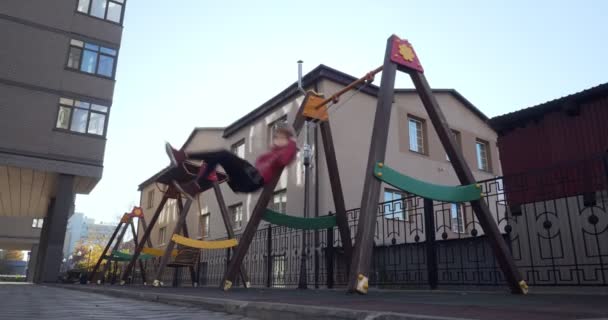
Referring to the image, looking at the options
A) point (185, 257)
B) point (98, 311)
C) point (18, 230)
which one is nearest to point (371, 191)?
point (98, 311)

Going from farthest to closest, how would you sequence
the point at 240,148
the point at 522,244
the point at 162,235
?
1. the point at 162,235
2. the point at 240,148
3. the point at 522,244

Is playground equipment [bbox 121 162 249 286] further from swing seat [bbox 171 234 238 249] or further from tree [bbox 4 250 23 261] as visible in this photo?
tree [bbox 4 250 23 261]

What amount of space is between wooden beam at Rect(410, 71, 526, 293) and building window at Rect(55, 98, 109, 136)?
1587cm

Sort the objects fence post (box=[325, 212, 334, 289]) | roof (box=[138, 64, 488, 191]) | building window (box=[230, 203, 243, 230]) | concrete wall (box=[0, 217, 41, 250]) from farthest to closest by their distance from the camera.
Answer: concrete wall (box=[0, 217, 41, 250])
building window (box=[230, 203, 243, 230])
roof (box=[138, 64, 488, 191])
fence post (box=[325, 212, 334, 289])

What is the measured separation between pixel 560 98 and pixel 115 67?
57.6 feet

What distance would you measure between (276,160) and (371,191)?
7.19 ft

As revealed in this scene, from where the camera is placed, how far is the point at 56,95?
1844cm

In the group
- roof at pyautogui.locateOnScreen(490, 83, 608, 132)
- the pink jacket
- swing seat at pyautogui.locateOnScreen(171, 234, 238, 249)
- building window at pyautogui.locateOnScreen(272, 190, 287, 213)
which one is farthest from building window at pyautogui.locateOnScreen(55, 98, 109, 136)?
roof at pyautogui.locateOnScreen(490, 83, 608, 132)

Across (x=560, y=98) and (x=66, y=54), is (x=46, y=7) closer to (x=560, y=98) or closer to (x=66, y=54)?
(x=66, y=54)

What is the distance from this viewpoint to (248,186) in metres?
7.38

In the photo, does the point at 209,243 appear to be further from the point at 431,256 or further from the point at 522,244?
the point at 522,244

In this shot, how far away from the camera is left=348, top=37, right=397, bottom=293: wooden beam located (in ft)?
17.7

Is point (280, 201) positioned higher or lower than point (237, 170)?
higher

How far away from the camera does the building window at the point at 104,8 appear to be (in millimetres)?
19906
